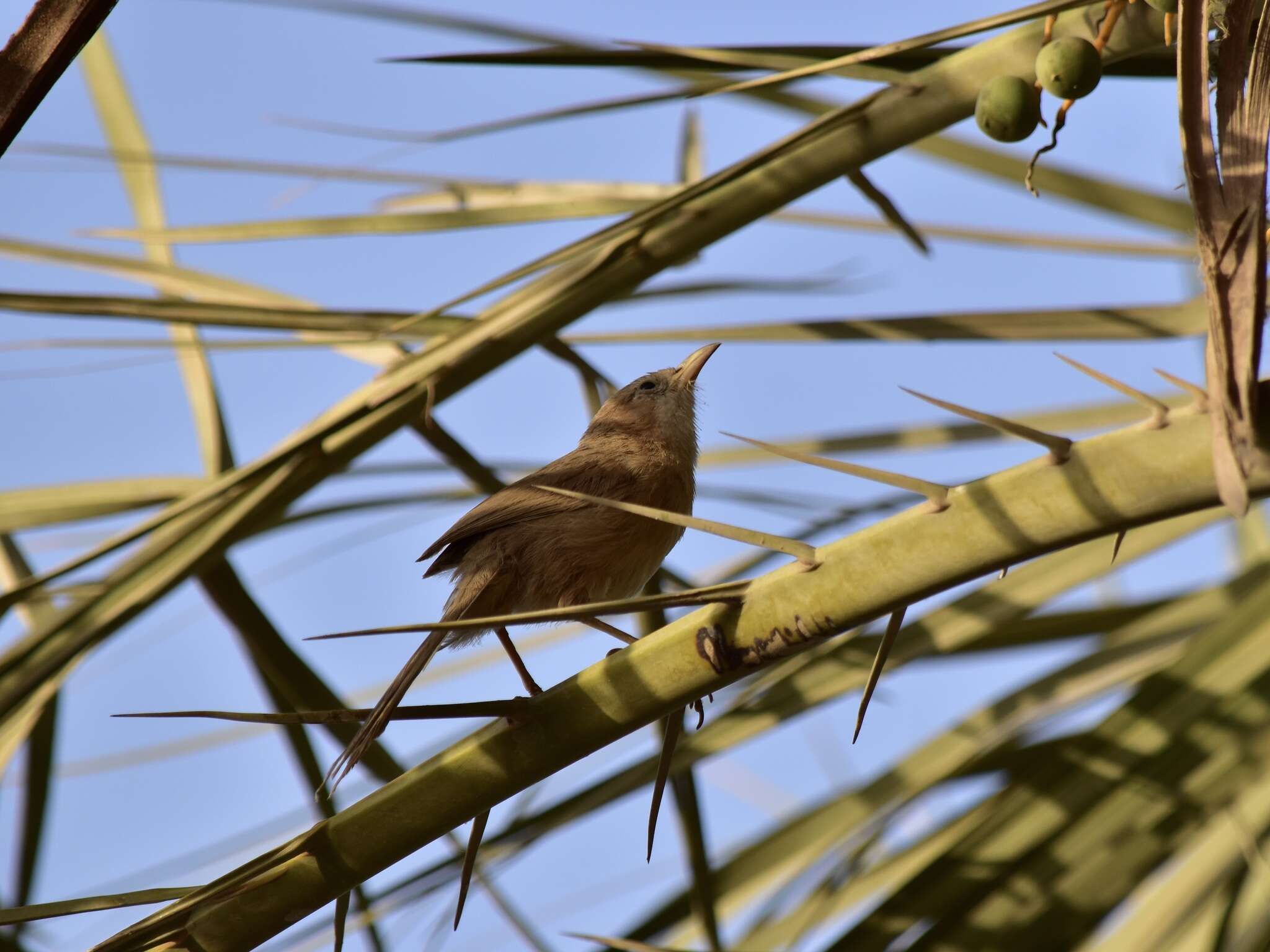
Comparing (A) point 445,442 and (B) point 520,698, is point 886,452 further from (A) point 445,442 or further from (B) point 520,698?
(B) point 520,698

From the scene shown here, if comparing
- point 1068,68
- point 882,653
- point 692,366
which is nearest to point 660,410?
point 692,366

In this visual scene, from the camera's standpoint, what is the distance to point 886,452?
3.29 meters

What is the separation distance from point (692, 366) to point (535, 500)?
101 centimetres

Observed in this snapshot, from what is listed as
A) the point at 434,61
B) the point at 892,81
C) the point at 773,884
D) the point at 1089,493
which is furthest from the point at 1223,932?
the point at 434,61

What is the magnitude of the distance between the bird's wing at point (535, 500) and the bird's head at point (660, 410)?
9.8 inches

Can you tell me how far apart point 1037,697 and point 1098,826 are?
570 mm

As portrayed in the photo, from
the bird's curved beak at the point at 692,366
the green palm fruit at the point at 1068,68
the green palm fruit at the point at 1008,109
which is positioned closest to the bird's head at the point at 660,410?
the bird's curved beak at the point at 692,366

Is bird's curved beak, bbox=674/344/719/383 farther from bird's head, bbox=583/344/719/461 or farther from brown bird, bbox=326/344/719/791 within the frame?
brown bird, bbox=326/344/719/791

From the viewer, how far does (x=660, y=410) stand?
386 centimetres

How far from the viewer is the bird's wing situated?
296 centimetres

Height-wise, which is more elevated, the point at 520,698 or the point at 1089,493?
the point at 520,698

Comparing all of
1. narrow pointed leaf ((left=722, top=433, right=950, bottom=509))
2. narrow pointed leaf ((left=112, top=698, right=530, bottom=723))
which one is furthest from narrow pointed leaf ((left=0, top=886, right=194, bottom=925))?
narrow pointed leaf ((left=722, top=433, right=950, bottom=509))

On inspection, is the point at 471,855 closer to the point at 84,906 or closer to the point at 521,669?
the point at 84,906

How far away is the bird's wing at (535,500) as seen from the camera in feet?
9.72
